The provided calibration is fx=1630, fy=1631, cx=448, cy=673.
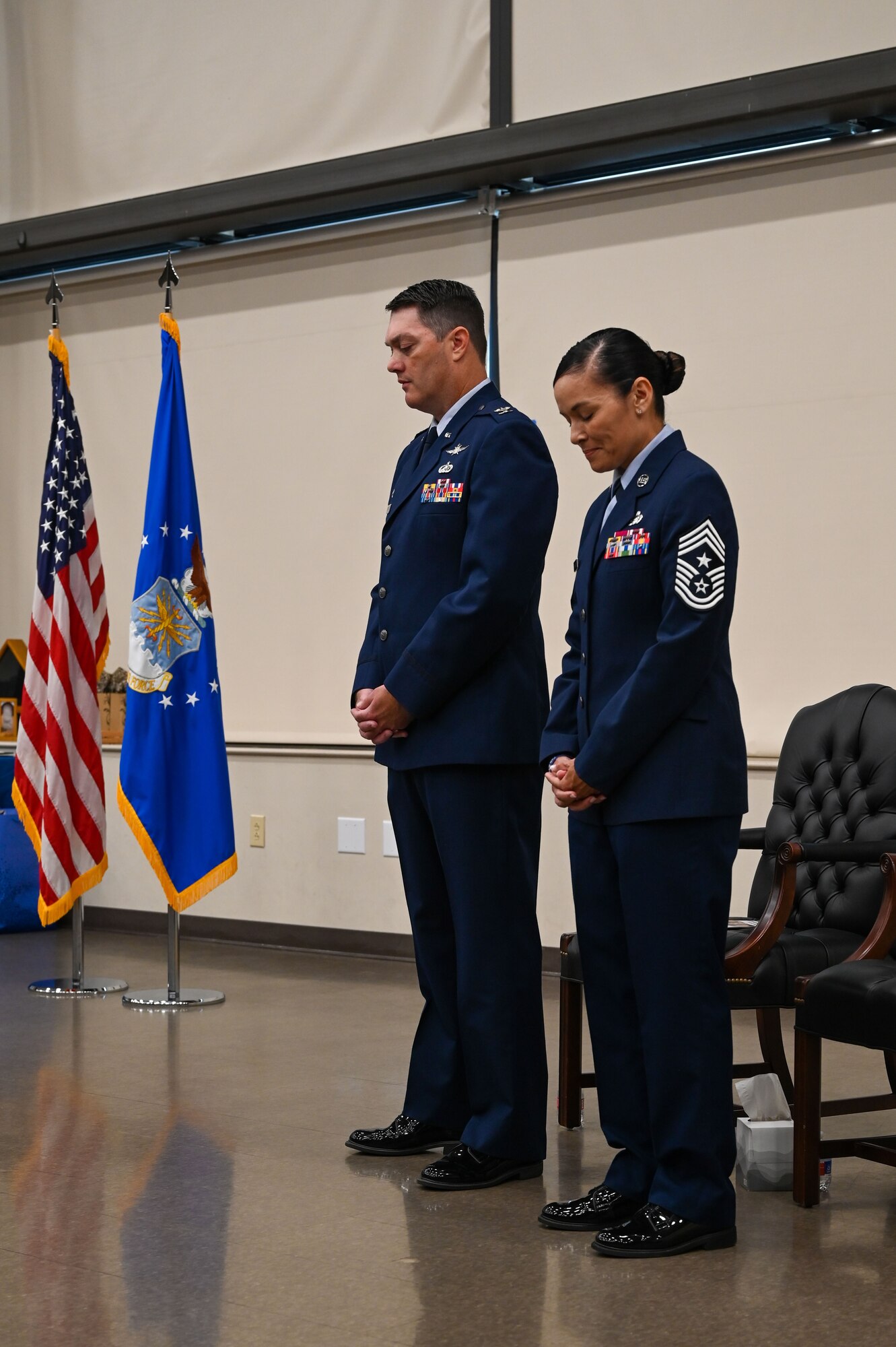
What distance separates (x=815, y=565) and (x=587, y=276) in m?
1.37

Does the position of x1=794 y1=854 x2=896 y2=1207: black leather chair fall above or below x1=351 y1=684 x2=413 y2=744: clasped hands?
below

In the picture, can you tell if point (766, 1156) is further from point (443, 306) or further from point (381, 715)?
point (443, 306)

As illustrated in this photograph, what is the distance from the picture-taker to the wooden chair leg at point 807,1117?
9.57ft

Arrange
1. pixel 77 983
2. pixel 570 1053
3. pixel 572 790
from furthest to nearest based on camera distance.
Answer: pixel 77 983 < pixel 570 1053 < pixel 572 790

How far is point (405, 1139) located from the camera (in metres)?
3.25

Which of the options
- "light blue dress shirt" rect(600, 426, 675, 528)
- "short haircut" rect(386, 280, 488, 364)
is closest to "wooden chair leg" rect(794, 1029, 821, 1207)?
"light blue dress shirt" rect(600, 426, 675, 528)

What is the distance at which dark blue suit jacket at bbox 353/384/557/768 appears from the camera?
9.77 ft

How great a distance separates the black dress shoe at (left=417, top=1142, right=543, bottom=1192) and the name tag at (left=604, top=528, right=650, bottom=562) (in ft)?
3.79

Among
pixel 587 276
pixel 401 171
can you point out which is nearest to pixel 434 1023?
pixel 587 276

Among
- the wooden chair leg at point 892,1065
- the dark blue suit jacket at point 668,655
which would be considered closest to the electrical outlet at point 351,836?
the wooden chair leg at point 892,1065

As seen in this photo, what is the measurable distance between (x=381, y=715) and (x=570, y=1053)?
0.96 meters

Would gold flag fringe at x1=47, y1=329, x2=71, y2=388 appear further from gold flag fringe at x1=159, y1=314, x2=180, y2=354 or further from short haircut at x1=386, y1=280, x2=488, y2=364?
short haircut at x1=386, y1=280, x2=488, y2=364

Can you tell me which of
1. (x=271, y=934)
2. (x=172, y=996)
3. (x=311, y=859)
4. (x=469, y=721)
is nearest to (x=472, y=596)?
(x=469, y=721)

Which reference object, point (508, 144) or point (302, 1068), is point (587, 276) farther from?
point (302, 1068)
